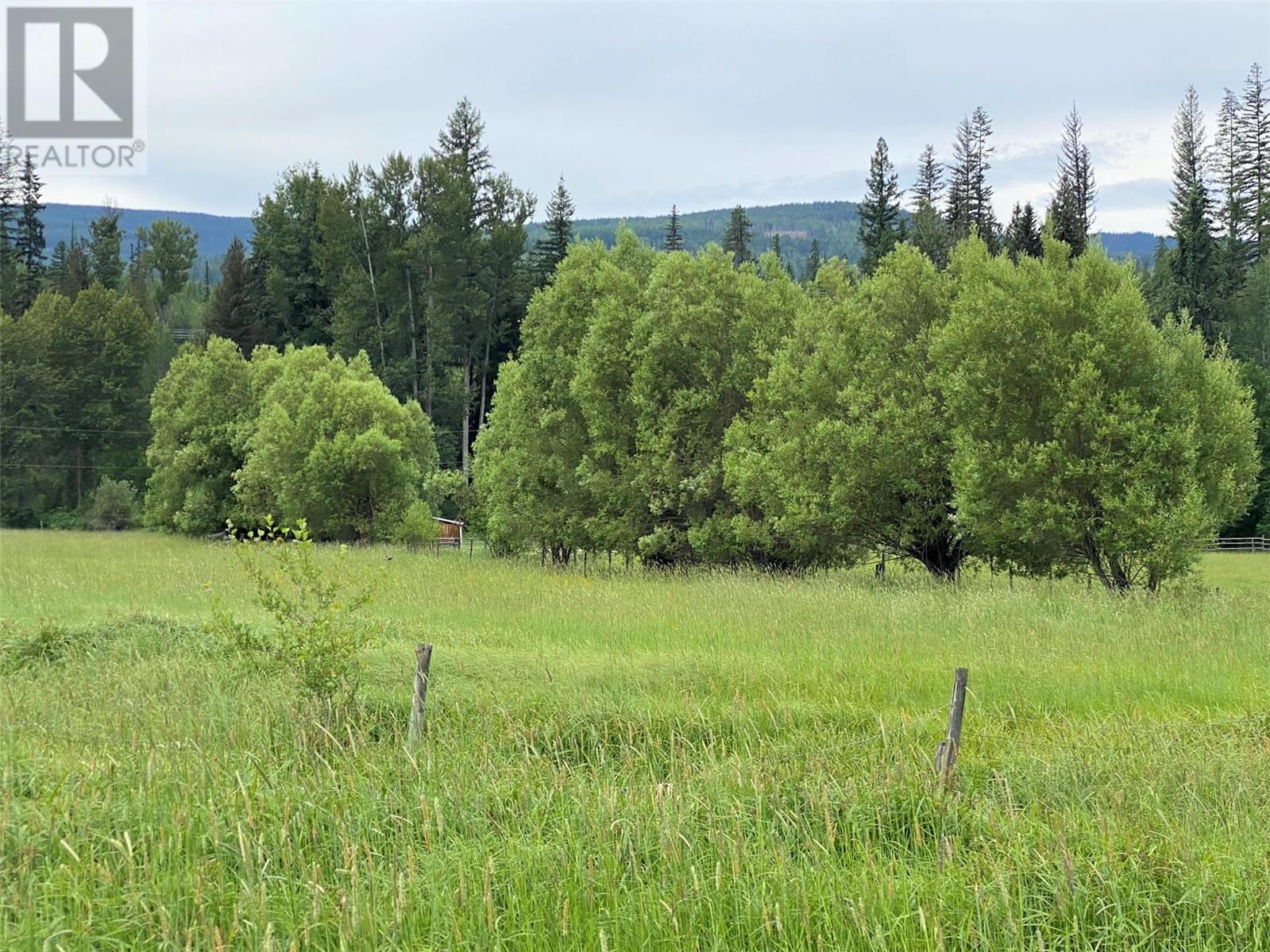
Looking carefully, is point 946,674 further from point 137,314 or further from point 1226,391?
point 137,314

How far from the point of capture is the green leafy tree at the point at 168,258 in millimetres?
87812

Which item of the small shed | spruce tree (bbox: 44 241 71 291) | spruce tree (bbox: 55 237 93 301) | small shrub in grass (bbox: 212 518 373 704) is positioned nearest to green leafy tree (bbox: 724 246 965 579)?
small shrub in grass (bbox: 212 518 373 704)

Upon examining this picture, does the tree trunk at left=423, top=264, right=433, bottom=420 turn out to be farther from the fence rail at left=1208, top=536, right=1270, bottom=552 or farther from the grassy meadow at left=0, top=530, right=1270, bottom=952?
the grassy meadow at left=0, top=530, right=1270, bottom=952

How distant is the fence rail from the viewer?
53375mm

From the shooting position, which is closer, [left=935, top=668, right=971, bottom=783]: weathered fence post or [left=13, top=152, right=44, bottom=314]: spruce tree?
[left=935, top=668, right=971, bottom=783]: weathered fence post

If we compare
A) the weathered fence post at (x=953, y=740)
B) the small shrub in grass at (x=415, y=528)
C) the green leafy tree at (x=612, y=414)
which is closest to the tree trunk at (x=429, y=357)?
the small shrub in grass at (x=415, y=528)

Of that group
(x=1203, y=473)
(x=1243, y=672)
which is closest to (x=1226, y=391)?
(x=1203, y=473)

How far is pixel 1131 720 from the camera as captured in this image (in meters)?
9.94

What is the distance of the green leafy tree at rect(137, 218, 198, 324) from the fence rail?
7884cm

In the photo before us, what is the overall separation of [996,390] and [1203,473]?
4.32 metres

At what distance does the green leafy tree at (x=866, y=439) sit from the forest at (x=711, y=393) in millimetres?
78

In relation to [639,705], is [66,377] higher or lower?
higher

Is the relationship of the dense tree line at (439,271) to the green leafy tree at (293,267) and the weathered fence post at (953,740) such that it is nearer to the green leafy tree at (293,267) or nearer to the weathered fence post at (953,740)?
the green leafy tree at (293,267)

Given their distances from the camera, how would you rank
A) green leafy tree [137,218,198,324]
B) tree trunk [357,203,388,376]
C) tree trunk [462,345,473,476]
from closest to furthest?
tree trunk [462,345,473,476], tree trunk [357,203,388,376], green leafy tree [137,218,198,324]
